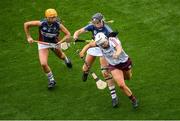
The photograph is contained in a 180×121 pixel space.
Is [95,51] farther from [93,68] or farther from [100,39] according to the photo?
[93,68]

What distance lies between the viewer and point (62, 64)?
1593cm

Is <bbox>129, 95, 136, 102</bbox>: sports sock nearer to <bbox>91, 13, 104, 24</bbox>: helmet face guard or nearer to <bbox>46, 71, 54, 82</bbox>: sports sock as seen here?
<bbox>91, 13, 104, 24</bbox>: helmet face guard

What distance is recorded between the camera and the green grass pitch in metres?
12.9

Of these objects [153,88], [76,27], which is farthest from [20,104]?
[76,27]

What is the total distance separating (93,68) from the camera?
50.5 ft

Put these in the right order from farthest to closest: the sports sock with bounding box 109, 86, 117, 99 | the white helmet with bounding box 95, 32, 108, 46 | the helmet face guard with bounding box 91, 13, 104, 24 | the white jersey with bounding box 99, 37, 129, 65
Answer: the helmet face guard with bounding box 91, 13, 104, 24
the sports sock with bounding box 109, 86, 117, 99
the white jersey with bounding box 99, 37, 129, 65
the white helmet with bounding box 95, 32, 108, 46

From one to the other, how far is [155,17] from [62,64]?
Result: 424 cm

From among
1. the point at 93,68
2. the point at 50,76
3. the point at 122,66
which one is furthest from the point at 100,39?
the point at 93,68

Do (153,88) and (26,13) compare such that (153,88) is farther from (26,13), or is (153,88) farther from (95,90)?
(26,13)

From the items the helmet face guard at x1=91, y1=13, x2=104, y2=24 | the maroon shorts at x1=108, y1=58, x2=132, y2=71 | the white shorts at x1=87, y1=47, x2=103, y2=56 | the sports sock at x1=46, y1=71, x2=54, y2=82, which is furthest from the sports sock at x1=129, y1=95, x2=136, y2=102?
the sports sock at x1=46, y1=71, x2=54, y2=82

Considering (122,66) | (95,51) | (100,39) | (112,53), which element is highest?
(100,39)

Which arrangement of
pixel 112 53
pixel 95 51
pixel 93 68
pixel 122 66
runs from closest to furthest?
pixel 112 53, pixel 122 66, pixel 95 51, pixel 93 68

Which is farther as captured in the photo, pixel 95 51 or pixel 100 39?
pixel 95 51

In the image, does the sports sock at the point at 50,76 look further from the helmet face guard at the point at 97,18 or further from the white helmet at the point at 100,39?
the white helmet at the point at 100,39
